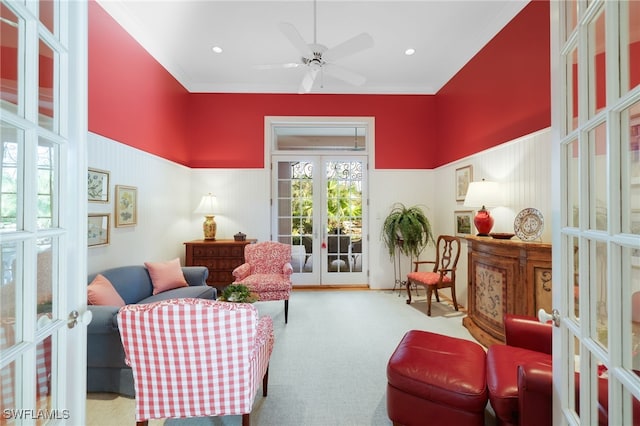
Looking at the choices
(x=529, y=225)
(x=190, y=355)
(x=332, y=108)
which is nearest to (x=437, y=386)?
(x=190, y=355)

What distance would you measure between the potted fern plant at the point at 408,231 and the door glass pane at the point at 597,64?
3562 millimetres

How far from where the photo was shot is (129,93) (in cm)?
314

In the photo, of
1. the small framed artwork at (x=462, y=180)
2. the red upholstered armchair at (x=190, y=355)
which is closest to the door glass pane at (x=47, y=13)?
the red upholstered armchair at (x=190, y=355)

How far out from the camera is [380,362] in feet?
8.13

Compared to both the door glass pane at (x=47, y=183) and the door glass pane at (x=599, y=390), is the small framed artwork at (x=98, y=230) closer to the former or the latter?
the door glass pane at (x=47, y=183)

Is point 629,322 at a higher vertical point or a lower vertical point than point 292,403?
higher

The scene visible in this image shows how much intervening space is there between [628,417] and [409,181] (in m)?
4.36

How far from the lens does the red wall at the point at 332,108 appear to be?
267 cm

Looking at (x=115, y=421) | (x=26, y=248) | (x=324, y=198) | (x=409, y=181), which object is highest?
(x=409, y=181)

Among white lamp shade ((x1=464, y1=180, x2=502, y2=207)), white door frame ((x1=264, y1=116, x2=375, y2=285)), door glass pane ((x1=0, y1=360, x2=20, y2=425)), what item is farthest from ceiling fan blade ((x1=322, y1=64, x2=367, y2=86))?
door glass pane ((x1=0, y1=360, x2=20, y2=425))

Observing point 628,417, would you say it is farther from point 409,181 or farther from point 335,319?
point 409,181

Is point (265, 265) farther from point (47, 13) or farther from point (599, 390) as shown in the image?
point (599, 390)

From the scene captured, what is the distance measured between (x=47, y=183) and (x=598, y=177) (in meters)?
1.74

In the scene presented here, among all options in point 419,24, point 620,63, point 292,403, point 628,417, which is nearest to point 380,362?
point 292,403
